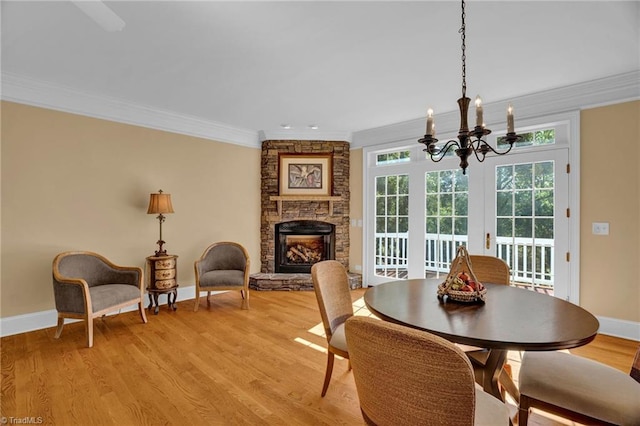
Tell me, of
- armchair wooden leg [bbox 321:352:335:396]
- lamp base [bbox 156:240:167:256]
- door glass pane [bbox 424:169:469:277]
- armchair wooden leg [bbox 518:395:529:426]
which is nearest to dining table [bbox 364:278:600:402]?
armchair wooden leg [bbox 518:395:529:426]

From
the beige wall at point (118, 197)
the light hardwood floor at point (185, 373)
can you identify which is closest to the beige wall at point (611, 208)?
the beige wall at point (118, 197)

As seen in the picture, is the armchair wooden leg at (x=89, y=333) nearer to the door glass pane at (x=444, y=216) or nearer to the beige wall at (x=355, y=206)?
the beige wall at (x=355, y=206)

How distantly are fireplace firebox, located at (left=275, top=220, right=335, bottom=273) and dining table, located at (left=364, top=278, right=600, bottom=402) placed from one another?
3.28 meters

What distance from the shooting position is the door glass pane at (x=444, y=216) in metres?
4.29

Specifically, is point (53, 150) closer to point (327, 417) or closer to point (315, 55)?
point (315, 55)

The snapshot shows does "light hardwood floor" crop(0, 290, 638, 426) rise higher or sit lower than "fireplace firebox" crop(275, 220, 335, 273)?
lower

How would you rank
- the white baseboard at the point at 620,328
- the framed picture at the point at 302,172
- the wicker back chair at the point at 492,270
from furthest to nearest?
the framed picture at the point at 302,172, the white baseboard at the point at 620,328, the wicker back chair at the point at 492,270

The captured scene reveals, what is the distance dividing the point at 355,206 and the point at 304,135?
4.99ft

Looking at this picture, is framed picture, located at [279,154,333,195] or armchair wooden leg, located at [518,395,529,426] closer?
armchair wooden leg, located at [518,395,529,426]

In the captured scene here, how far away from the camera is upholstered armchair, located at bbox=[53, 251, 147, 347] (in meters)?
3.00

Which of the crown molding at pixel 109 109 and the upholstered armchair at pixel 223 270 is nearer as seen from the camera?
the crown molding at pixel 109 109

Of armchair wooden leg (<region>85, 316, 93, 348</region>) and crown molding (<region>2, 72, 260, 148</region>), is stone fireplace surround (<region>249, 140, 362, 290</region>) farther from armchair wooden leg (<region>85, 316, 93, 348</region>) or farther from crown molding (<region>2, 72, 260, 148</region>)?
armchair wooden leg (<region>85, 316, 93, 348</region>)

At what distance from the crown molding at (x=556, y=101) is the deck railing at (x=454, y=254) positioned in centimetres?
151

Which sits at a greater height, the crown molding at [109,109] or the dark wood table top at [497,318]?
the crown molding at [109,109]
